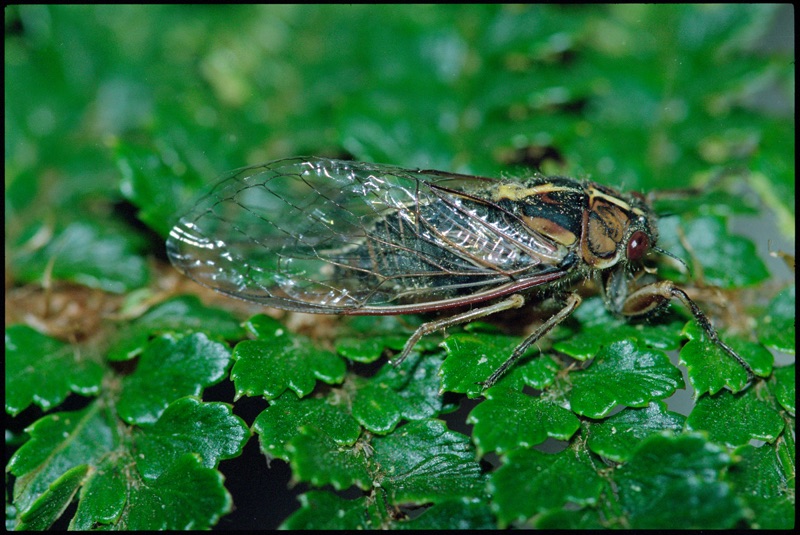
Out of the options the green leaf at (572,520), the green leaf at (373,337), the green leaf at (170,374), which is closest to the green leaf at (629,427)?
the green leaf at (572,520)

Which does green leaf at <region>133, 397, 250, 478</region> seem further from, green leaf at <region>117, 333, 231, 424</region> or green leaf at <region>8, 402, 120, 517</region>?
green leaf at <region>8, 402, 120, 517</region>

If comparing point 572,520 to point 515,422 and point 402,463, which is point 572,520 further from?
point 402,463

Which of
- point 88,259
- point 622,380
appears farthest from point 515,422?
point 88,259

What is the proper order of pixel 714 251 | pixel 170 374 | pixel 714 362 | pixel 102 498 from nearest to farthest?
1. pixel 102 498
2. pixel 714 362
3. pixel 170 374
4. pixel 714 251

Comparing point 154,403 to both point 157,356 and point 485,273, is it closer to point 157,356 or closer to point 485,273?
point 157,356

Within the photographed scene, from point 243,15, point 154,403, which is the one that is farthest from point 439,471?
point 243,15

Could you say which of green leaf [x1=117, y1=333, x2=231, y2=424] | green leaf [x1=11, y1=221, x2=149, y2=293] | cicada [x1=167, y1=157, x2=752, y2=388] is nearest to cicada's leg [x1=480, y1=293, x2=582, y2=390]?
cicada [x1=167, y1=157, x2=752, y2=388]
